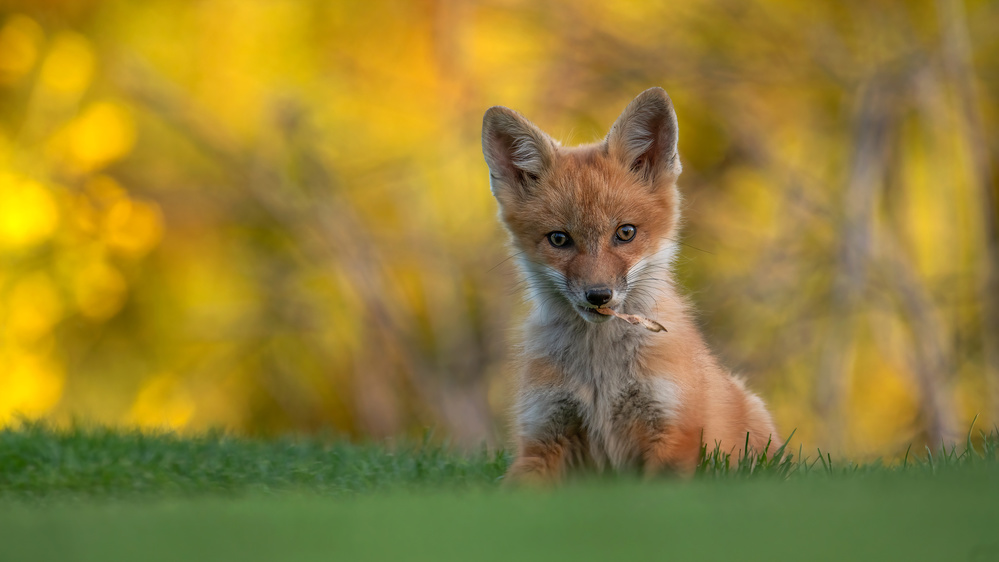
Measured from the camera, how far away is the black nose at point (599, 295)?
12.3 ft

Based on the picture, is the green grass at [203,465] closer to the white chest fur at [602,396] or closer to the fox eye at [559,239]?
the white chest fur at [602,396]

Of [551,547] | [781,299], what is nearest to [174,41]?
[781,299]

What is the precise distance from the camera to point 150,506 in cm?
305

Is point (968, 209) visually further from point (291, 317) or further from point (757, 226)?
point (291, 317)

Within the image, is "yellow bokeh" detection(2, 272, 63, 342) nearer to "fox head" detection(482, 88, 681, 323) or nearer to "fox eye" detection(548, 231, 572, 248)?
"fox head" detection(482, 88, 681, 323)

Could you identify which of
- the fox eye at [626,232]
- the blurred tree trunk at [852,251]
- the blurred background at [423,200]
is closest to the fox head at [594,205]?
the fox eye at [626,232]

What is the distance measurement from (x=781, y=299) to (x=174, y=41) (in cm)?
721

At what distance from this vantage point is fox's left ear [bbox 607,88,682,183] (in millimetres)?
4185

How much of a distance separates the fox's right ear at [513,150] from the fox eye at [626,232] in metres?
0.46

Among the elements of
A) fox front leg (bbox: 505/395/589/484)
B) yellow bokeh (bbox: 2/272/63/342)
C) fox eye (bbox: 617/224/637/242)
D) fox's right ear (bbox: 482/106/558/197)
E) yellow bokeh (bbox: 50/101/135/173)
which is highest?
yellow bokeh (bbox: 50/101/135/173)

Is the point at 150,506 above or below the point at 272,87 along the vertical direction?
below

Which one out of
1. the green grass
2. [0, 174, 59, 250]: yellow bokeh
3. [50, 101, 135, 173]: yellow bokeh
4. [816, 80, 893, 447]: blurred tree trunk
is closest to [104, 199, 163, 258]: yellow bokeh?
[50, 101, 135, 173]: yellow bokeh

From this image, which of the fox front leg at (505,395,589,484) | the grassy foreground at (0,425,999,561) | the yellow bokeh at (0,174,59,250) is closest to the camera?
the grassy foreground at (0,425,999,561)

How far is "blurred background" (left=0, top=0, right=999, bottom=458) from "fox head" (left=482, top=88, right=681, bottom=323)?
14.3 ft
